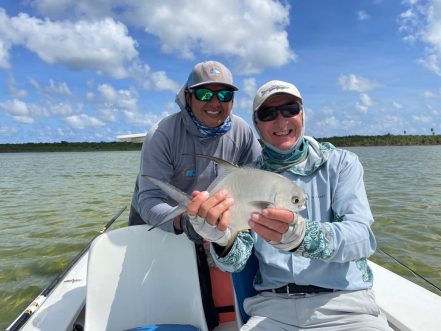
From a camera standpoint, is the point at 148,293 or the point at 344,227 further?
Result: the point at 148,293

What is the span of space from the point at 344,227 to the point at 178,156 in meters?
1.47

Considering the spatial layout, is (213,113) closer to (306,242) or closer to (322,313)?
(306,242)

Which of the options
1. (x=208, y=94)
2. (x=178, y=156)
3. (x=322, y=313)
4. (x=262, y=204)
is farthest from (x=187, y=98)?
(x=322, y=313)

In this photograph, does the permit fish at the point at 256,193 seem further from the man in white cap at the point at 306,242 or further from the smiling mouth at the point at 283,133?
the smiling mouth at the point at 283,133

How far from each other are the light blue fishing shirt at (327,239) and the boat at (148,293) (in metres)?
0.29

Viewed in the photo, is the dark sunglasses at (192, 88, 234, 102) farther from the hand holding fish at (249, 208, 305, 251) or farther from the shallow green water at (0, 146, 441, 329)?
the shallow green water at (0, 146, 441, 329)

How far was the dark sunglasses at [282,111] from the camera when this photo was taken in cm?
252

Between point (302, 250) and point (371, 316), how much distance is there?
655 mm

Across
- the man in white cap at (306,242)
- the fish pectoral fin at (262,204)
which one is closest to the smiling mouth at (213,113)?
the man in white cap at (306,242)

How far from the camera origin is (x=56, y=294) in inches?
132

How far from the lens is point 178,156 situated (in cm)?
318

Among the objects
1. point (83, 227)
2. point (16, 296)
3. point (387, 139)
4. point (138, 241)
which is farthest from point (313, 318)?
point (387, 139)

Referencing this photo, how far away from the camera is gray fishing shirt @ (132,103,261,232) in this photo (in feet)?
9.84

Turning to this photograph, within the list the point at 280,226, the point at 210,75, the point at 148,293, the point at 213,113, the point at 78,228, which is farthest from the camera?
the point at 78,228
